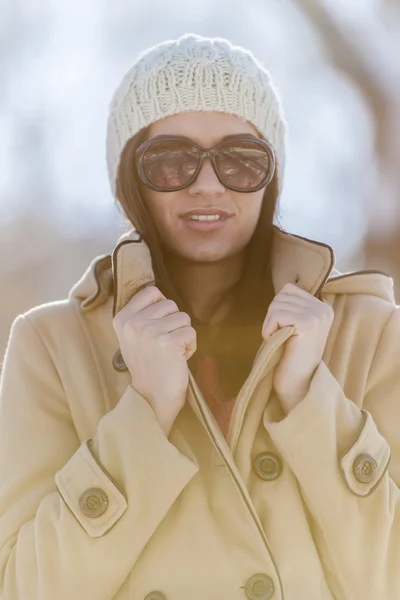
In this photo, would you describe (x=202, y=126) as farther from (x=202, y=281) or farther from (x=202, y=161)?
(x=202, y=281)

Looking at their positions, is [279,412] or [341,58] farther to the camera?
[341,58]

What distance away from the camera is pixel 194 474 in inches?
101

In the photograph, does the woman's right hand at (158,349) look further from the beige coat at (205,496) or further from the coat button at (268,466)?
the coat button at (268,466)

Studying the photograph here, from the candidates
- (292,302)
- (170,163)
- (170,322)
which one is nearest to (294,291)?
(292,302)

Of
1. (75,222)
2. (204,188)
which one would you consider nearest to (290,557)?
(204,188)

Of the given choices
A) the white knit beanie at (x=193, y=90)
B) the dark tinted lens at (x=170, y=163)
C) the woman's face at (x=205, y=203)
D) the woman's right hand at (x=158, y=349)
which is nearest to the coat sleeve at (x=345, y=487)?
the woman's right hand at (x=158, y=349)

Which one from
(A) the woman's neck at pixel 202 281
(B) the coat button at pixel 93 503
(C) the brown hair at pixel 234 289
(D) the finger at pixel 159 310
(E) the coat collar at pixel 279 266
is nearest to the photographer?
(B) the coat button at pixel 93 503

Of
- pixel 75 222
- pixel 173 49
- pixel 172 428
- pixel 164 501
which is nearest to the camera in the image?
pixel 164 501

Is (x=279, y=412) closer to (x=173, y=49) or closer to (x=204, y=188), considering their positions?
(x=204, y=188)

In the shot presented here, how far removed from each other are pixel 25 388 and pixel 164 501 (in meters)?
0.56

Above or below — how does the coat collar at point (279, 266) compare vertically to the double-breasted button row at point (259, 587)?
above

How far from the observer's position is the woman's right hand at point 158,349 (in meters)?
2.54

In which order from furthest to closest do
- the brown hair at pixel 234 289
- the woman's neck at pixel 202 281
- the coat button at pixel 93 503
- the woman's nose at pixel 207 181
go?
the woman's neck at pixel 202 281
the brown hair at pixel 234 289
the woman's nose at pixel 207 181
the coat button at pixel 93 503

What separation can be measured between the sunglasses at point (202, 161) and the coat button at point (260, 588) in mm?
1074
